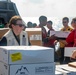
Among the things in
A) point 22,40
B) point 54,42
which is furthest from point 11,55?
point 54,42

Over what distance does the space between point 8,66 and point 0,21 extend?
489 centimetres

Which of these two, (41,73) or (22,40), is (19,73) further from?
(22,40)

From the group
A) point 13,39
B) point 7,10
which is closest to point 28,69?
point 13,39

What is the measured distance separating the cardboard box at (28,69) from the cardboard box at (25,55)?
1.5 inches

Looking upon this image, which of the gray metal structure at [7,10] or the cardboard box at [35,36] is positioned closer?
the cardboard box at [35,36]

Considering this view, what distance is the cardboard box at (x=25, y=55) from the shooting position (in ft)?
8.69

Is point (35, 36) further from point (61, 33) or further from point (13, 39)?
point (13, 39)

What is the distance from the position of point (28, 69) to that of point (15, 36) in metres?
1.32

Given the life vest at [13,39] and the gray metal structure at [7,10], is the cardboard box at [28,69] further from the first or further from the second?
the gray metal structure at [7,10]

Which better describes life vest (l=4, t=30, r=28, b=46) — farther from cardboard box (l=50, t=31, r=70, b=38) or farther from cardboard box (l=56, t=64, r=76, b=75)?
cardboard box (l=50, t=31, r=70, b=38)

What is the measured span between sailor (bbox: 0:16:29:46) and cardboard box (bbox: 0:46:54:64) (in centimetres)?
94

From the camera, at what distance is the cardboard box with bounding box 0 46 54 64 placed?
265 centimetres

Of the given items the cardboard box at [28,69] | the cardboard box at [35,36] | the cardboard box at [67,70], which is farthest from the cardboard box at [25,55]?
the cardboard box at [35,36]

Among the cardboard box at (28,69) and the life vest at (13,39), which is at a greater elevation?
the life vest at (13,39)
